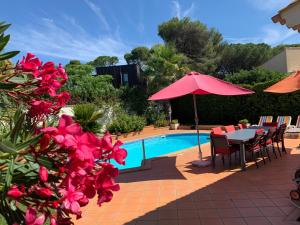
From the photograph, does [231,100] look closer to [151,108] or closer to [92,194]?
[151,108]

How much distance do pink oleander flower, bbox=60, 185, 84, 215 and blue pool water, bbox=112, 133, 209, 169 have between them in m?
13.3

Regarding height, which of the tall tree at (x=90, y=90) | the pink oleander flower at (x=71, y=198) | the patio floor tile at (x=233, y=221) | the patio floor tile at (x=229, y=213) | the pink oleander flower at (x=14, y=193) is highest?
the tall tree at (x=90, y=90)

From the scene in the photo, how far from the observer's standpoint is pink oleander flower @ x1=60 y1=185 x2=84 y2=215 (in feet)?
3.40

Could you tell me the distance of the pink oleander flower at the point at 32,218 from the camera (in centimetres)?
100

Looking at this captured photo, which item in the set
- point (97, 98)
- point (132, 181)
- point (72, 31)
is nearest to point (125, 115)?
point (97, 98)

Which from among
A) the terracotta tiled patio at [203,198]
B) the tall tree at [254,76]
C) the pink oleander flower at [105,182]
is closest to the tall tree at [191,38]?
the tall tree at [254,76]

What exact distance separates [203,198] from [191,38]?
27453mm

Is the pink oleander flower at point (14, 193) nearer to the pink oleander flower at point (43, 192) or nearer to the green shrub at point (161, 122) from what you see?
the pink oleander flower at point (43, 192)

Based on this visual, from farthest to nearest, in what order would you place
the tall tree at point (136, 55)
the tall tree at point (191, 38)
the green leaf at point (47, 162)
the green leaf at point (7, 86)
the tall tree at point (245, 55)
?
the tall tree at point (136, 55), the tall tree at point (245, 55), the tall tree at point (191, 38), the green leaf at point (7, 86), the green leaf at point (47, 162)

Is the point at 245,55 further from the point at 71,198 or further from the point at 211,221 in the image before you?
the point at 71,198

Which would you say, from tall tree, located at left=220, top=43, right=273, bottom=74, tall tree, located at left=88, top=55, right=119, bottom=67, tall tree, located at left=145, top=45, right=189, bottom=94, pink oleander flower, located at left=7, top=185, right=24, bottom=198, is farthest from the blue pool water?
tall tree, located at left=88, top=55, right=119, bottom=67

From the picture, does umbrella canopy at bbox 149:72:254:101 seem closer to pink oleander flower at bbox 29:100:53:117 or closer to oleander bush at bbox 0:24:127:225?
pink oleander flower at bbox 29:100:53:117

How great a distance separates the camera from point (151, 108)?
22.5m

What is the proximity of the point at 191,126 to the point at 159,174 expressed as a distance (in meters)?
11.7
